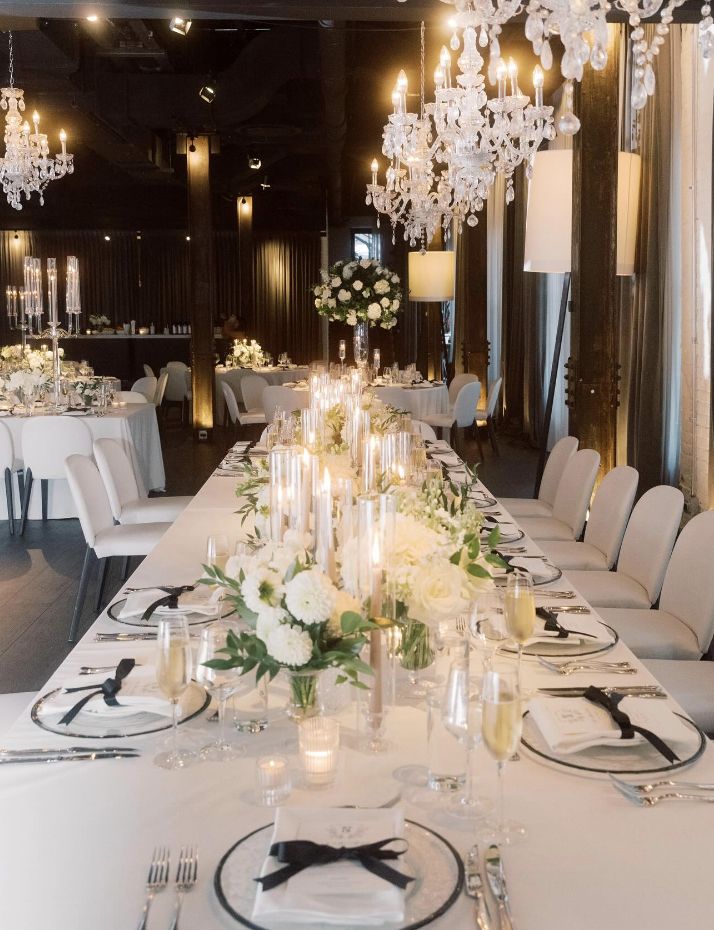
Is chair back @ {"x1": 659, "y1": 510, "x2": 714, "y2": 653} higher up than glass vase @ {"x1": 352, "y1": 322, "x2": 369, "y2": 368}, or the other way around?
glass vase @ {"x1": 352, "y1": 322, "x2": 369, "y2": 368}

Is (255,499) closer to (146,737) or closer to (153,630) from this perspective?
(153,630)

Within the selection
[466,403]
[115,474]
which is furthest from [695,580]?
[466,403]

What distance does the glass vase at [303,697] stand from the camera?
5.35 feet

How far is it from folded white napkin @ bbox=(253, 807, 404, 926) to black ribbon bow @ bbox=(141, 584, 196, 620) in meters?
1.15

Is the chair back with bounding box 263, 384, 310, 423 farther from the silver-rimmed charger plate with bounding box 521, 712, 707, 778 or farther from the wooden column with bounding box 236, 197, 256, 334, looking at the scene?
the silver-rimmed charger plate with bounding box 521, 712, 707, 778

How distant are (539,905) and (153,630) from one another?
1.33 metres

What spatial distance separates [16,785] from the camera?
62.9 inches

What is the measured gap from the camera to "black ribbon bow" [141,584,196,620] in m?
2.43

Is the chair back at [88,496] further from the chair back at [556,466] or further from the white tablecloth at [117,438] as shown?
the chair back at [556,466]

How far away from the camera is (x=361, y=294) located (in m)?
10.7

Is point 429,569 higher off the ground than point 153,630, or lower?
higher

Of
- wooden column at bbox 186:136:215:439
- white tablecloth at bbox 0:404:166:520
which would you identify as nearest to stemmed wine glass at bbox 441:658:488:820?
white tablecloth at bbox 0:404:166:520

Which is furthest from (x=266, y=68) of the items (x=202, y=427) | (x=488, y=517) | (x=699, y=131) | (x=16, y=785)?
(x=16, y=785)

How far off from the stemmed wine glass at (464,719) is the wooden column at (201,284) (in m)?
10.6
